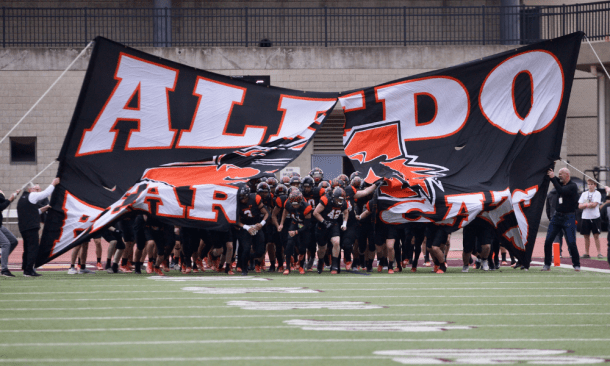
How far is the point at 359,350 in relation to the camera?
20.4 feet

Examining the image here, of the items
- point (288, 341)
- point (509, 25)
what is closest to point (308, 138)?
point (288, 341)

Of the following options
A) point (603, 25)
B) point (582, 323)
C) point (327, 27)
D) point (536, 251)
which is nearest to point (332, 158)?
point (327, 27)

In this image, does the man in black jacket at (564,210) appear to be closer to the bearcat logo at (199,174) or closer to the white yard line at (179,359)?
the bearcat logo at (199,174)

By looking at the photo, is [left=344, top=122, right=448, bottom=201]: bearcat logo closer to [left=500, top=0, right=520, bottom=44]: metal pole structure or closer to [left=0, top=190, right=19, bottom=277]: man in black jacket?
[left=0, top=190, right=19, bottom=277]: man in black jacket

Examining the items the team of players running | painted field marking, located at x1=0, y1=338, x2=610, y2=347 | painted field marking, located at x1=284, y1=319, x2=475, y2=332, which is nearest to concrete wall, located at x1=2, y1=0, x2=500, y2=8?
the team of players running

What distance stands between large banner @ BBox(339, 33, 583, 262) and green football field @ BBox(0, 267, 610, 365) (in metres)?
1.68

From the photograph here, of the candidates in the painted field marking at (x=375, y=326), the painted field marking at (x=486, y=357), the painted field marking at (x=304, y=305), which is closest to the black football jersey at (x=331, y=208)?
the painted field marking at (x=304, y=305)

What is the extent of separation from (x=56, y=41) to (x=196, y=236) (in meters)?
15.4

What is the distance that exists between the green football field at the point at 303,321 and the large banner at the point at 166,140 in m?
1.32

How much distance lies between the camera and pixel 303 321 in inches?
302

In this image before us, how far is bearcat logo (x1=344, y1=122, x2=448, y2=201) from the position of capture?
43.7 ft

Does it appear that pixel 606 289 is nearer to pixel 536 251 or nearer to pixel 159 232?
pixel 159 232

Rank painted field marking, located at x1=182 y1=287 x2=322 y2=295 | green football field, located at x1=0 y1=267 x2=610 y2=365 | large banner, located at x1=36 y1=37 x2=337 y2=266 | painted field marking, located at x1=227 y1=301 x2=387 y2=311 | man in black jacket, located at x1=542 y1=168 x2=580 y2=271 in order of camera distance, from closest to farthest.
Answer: green football field, located at x1=0 y1=267 x2=610 y2=365 < painted field marking, located at x1=227 y1=301 x2=387 y2=311 < painted field marking, located at x1=182 y1=287 x2=322 y2=295 < large banner, located at x1=36 y1=37 x2=337 y2=266 < man in black jacket, located at x1=542 y1=168 x2=580 y2=271

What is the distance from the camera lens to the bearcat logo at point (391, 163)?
43.7 ft
